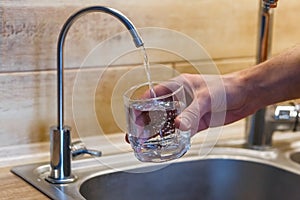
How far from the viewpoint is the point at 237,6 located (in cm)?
136

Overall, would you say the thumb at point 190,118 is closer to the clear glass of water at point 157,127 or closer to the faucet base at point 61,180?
Answer: the clear glass of water at point 157,127

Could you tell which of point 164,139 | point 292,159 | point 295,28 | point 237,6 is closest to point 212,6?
point 237,6

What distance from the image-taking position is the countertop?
3.26 ft

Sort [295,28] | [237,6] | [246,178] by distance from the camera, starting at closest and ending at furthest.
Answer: [246,178]
[237,6]
[295,28]

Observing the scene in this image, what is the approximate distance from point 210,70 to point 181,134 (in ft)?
A: 1.06

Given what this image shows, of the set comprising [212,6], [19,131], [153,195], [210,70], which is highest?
[212,6]

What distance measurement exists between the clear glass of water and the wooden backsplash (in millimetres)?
170

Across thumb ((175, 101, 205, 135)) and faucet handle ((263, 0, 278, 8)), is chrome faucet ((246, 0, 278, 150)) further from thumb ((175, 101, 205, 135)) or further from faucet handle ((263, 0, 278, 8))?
thumb ((175, 101, 205, 135))

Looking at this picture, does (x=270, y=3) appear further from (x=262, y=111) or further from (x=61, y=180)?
(x=61, y=180)

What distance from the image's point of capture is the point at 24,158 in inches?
45.5

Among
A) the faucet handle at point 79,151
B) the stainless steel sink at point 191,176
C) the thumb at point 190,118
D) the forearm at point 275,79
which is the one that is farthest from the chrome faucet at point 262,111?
the faucet handle at point 79,151

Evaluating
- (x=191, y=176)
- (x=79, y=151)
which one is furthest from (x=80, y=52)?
(x=191, y=176)

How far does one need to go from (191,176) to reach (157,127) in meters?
0.29

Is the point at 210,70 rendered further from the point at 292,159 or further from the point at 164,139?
the point at 164,139
